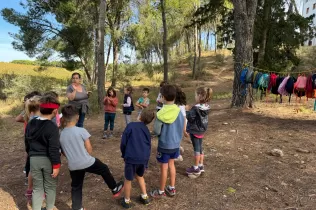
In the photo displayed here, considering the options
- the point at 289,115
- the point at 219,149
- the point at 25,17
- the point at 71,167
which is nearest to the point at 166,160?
the point at 71,167

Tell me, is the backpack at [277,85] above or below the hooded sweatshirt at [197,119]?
above

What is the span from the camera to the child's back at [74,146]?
3.01 meters

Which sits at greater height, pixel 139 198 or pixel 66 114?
pixel 66 114

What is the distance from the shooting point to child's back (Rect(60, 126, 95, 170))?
3011 millimetres

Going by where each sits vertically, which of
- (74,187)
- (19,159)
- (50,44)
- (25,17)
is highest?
(25,17)

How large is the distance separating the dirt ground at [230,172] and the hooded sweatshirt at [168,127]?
76cm

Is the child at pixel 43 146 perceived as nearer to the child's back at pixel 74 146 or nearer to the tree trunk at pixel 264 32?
the child's back at pixel 74 146

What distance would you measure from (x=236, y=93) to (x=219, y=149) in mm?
3797

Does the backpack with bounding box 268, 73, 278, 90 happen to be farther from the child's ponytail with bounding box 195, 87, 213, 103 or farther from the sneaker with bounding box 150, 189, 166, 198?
the sneaker with bounding box 150, 189, 166, 198

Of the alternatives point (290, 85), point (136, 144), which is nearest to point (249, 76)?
point (290, 85)

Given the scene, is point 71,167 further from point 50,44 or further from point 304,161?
point 50,44

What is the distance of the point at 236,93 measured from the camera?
28.6 feet

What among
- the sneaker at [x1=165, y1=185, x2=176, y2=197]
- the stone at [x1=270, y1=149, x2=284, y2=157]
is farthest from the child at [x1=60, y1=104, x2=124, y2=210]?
the stone at [x1=270, y1=149, x2=284, y2=157]

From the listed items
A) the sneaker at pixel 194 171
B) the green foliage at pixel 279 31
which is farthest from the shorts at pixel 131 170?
the green foliage at pixel 279 31
